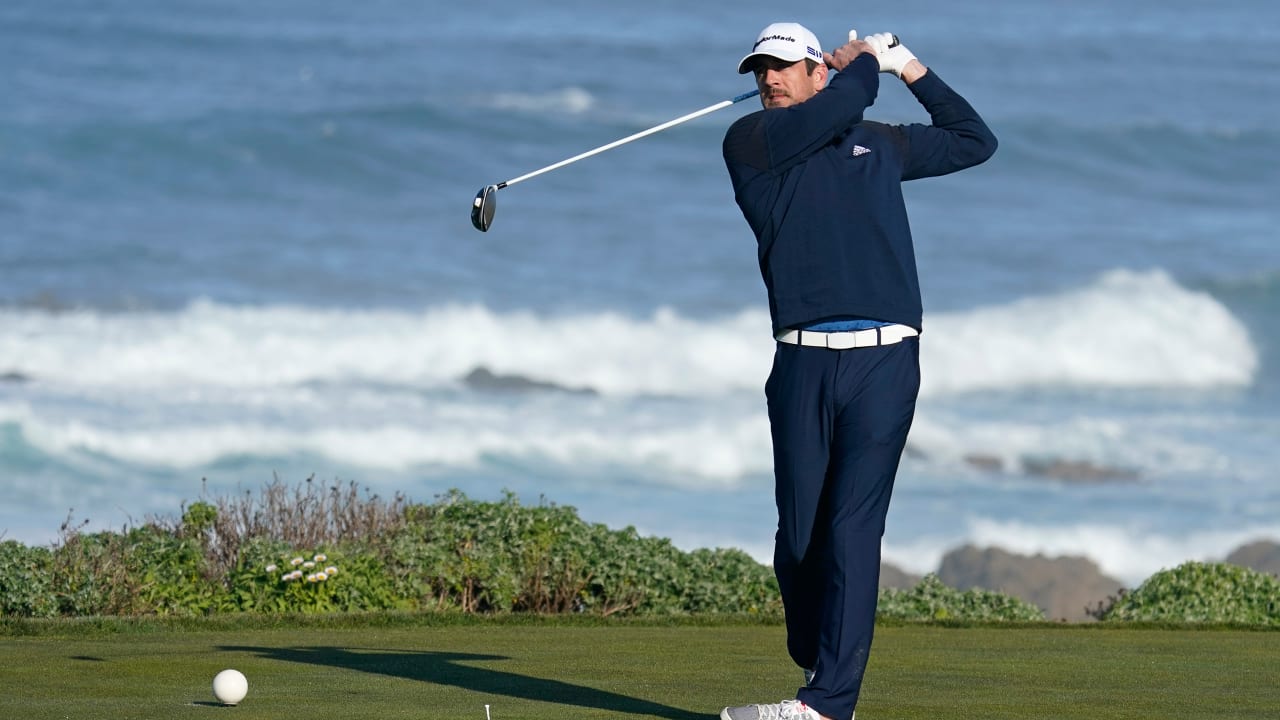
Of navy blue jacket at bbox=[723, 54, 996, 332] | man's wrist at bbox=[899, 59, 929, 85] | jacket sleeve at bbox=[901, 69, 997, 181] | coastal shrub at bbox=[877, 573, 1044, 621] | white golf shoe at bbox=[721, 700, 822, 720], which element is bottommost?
white golf shoe at bbox=[721, 700, 822, 720]

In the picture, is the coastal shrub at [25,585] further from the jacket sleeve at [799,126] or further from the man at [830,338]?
the jacket sleeve at [799,126]

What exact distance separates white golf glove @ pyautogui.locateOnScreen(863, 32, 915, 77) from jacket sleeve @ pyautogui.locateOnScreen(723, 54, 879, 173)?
1.03ft

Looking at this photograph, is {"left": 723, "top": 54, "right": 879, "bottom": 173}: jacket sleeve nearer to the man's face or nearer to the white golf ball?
the man's face

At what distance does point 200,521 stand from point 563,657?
552cm

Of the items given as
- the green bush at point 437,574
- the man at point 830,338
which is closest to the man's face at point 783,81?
the man at point 830,338

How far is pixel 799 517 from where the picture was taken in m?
6.03

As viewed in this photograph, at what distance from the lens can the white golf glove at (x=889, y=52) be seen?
639 centimetres

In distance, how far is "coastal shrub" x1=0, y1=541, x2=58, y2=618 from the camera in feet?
38.9

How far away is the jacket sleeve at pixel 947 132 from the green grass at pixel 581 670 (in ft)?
6.68

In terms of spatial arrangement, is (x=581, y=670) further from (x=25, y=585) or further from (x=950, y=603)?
(x=950, y=603)

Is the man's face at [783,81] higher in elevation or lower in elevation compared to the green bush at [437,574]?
higher

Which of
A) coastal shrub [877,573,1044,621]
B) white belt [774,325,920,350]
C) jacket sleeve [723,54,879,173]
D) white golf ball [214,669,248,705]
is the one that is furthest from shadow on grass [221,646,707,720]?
coastal shrub [877,573,1044,621]

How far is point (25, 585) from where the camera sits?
11.9 m

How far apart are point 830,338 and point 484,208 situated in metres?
2.33
